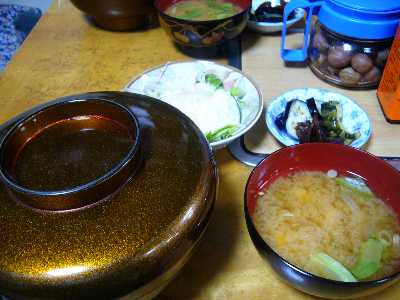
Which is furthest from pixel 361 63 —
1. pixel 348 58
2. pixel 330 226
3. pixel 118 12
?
pixel 118 12

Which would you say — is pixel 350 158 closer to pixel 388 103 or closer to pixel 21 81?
pixel 388 103

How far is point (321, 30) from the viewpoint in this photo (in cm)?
117

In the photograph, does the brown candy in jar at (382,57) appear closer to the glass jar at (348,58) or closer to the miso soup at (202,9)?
the glass jar at (348,58)

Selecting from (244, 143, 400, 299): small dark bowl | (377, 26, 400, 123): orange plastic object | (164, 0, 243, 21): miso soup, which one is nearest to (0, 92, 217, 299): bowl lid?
(244, 143, 400, 299): small dark bowl

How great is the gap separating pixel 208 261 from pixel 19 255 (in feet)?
1.21

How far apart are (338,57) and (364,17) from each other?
0.13m

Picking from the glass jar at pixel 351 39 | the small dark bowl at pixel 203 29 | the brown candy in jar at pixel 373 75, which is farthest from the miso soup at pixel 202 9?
the brown candy in jar at pixel 373 75

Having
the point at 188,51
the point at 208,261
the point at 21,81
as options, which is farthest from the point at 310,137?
the point at 21,81

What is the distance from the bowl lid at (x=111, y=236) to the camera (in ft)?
1.67

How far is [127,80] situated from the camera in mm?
1269

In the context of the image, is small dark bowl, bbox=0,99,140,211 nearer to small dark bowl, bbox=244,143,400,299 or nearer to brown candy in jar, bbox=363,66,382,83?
small dark bowl, bbox=244,143,400,299

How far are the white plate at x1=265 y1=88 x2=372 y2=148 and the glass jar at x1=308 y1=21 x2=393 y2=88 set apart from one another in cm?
12

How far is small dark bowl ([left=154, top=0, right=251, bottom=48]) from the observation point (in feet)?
3.90

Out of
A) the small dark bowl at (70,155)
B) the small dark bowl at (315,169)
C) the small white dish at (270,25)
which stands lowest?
the small dark bowl at (315,169)
